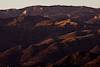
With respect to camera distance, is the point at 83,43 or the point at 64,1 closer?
the point at 83,43

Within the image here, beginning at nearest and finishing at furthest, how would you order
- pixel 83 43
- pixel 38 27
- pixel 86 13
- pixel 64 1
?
pixel 83 43 → pixel 38 27 → pixel 86 13 → pixel 64 1

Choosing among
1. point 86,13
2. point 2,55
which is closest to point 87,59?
point 2,55

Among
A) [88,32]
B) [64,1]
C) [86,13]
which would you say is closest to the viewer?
[88,32]

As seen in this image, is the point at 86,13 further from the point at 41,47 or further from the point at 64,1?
the point at 64,1

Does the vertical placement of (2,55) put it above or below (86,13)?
below

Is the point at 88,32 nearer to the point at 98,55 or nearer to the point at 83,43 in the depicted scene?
the point at 83,43

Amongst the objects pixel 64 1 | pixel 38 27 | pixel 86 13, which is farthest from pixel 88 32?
pixel 64 1
